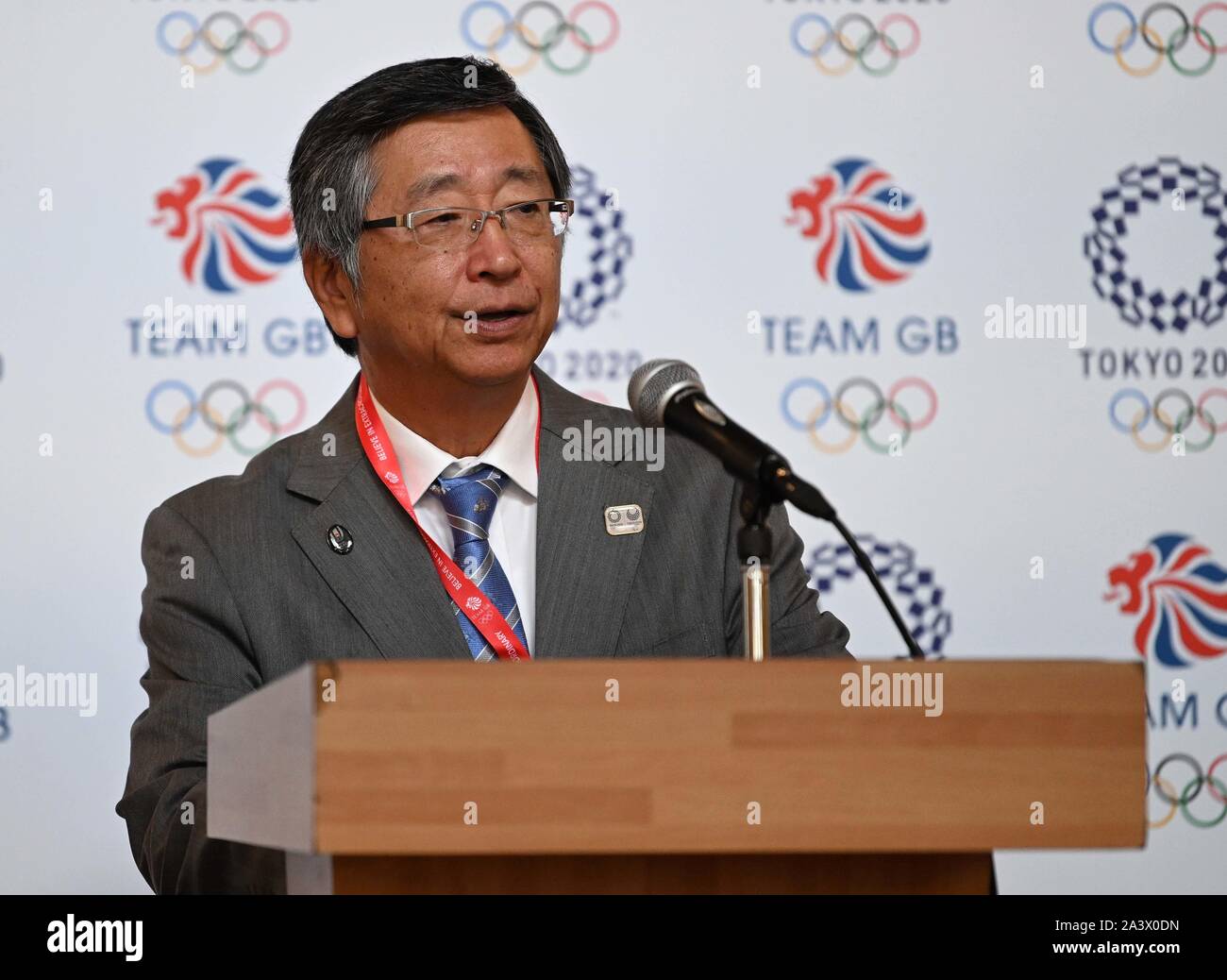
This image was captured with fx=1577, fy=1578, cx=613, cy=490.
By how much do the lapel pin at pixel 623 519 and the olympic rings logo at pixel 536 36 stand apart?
1.23m

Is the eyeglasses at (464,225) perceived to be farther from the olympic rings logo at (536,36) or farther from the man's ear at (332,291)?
the olympic rings logo at (536,36)

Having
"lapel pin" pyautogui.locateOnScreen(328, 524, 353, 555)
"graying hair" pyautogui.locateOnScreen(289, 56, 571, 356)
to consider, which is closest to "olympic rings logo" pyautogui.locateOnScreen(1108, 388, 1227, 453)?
"graying hair" pyautogui.locateOnScreen(289, 56, 571, 356)

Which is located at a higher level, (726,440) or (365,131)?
(365,131)

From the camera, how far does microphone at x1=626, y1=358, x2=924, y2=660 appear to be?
4.70 ft

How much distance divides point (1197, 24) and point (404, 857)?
272cm

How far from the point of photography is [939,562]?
3064 millimetres

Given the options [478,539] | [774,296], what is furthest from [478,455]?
[774,296]

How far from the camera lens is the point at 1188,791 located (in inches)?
120

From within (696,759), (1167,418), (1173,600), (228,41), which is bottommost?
(696,759)

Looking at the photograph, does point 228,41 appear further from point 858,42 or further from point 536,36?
point 858,42

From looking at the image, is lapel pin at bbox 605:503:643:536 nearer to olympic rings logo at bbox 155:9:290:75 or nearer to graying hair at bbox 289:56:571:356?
graying hair at bbox 289:56:571:356

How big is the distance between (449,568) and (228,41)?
4.79 ft
